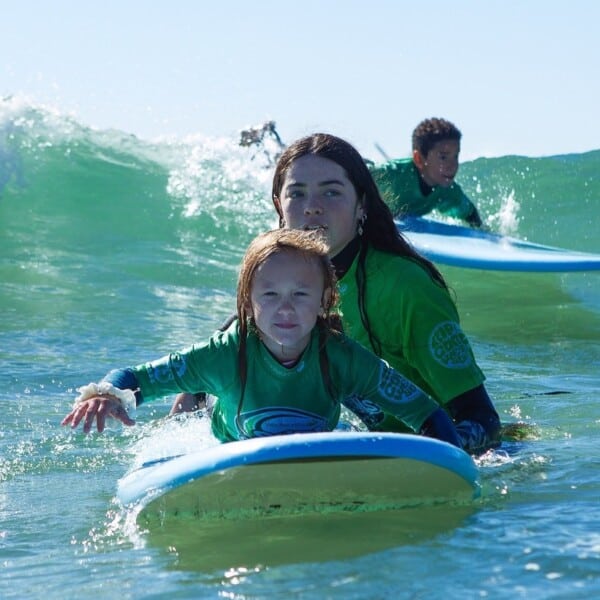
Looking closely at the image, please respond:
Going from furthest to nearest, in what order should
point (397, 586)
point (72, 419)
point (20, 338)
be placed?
point (20, 338) → point (72, 419) → point (397, 586)

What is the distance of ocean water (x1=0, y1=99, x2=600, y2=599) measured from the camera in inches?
121

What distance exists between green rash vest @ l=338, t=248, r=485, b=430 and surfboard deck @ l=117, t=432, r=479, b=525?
0.50m

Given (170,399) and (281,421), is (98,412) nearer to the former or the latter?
(281,421)

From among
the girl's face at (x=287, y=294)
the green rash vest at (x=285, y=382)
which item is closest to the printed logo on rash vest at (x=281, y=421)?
the green rash vest at (x=285, y=382)

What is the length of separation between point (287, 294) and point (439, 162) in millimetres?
6163

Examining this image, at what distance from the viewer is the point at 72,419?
3396mm

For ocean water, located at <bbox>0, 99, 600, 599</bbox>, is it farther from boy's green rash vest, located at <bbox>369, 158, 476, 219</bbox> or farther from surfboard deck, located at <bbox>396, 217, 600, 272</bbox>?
boy's green rash vest, located at <bbox>369, 158, 476, 219</bbox>

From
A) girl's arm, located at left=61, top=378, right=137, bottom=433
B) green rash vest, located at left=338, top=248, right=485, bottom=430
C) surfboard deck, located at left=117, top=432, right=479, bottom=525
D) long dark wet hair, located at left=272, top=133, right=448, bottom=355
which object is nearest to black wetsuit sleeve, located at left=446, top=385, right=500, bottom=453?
green rash vest, located at left=338, top=248, right=485, bottom=430

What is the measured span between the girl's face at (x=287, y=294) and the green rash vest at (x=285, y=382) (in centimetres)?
12

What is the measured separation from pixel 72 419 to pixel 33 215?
34.6ft

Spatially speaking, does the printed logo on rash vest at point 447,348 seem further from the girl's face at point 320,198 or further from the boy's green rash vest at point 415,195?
the boy's green rash vest at point 415,195

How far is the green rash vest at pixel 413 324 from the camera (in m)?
3.93

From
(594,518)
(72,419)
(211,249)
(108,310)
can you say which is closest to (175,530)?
(72,419)

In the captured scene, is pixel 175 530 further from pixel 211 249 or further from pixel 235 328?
pixel 211 249
